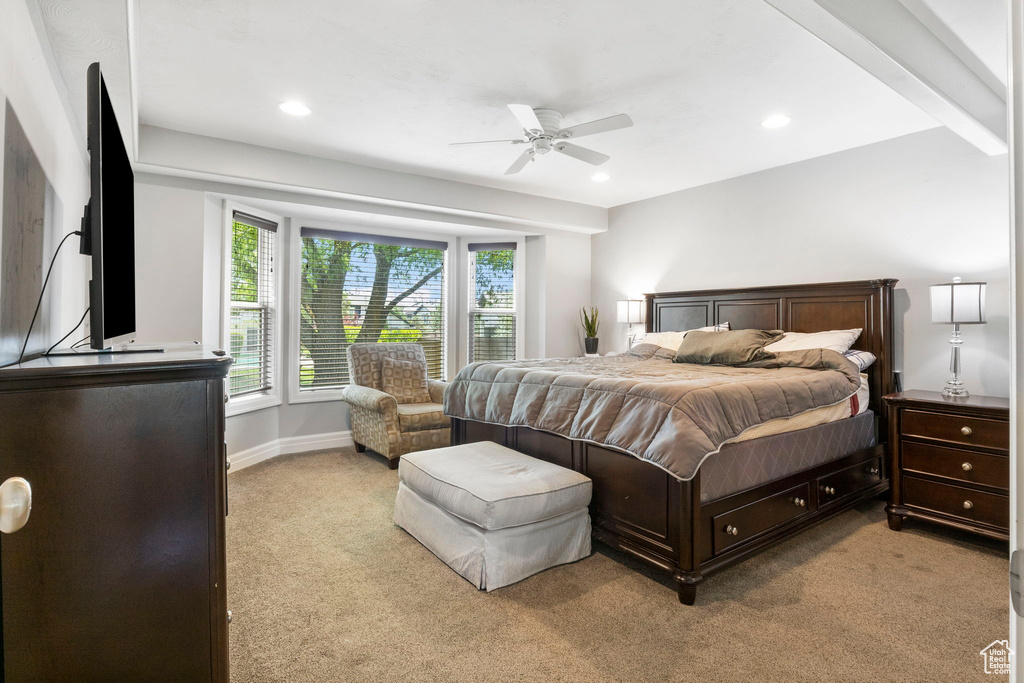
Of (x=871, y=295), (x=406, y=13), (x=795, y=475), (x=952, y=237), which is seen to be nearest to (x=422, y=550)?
(x=795, y=475)

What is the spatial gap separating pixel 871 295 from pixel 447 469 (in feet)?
10.5

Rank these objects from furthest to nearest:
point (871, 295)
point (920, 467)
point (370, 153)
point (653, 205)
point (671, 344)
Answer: point (653, 205) < point (671, 344) < point (370, 153) < point (871, 295) < point (920, 467)

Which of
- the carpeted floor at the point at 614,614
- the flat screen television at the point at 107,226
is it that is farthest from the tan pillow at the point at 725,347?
the flat screen television at the point at 107,226

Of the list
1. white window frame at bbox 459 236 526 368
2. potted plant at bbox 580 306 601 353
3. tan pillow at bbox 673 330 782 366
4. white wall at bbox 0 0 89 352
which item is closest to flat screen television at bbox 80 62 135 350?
white wall at bbox 0 0 89 352

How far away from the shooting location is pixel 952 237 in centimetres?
342

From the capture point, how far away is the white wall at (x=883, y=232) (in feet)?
10.8

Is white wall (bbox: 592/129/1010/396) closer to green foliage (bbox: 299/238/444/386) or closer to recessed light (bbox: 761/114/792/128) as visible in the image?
recessed light (bbox: 761/114/792/128)

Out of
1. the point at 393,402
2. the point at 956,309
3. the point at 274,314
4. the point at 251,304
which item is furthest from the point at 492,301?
the point at 956,309

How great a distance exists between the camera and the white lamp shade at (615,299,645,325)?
540cm

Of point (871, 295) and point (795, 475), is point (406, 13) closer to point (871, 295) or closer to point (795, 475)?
point (795, 475)

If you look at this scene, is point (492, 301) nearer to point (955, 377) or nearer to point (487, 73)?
point (487, 73)

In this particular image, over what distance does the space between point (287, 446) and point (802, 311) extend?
4.52 m

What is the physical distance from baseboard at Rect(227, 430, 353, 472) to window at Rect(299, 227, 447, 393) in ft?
1.52

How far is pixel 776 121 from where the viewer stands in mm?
3377
